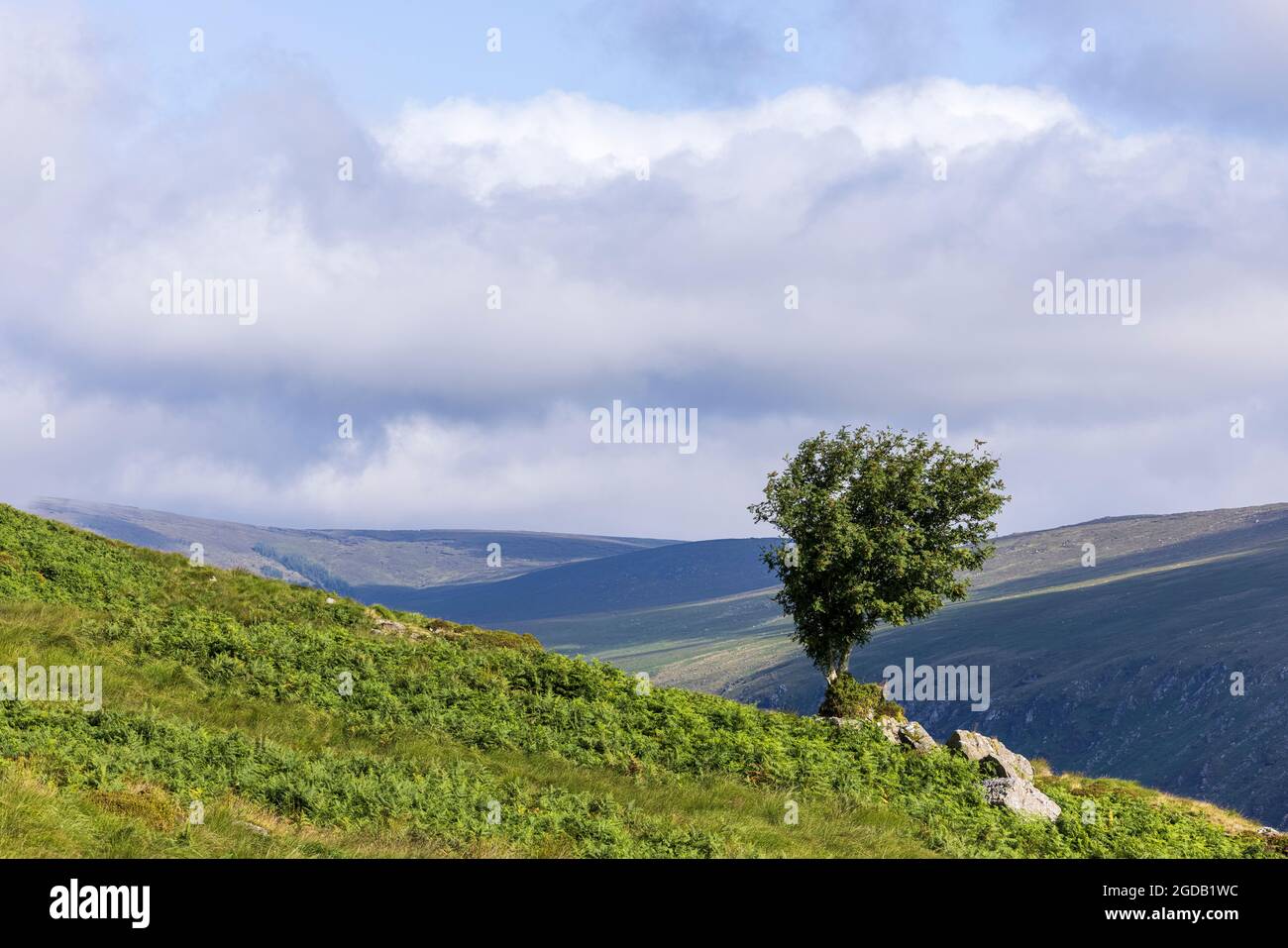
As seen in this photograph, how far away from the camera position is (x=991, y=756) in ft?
106

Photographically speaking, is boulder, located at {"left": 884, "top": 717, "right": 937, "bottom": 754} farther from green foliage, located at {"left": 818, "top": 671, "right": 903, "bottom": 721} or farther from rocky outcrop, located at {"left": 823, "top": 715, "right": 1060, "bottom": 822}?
green foliage, located at {"left": 818, "top": 671, "right": 903, "bottom": 721}

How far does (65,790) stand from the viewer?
16.2 meters

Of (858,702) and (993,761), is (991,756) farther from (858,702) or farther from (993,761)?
(858,702)

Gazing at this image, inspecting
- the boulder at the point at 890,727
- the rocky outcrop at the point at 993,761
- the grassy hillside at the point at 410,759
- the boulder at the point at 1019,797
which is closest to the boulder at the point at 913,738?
the rocky outcrop at the point at 993,761

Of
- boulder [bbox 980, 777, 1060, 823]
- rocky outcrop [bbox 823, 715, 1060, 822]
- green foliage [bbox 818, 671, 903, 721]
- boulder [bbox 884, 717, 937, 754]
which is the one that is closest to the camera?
boulder [bbox 980, 777, 1060, 823]

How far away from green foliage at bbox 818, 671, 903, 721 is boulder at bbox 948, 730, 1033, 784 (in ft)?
10.5

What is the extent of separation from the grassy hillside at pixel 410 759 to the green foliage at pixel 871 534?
861 cm

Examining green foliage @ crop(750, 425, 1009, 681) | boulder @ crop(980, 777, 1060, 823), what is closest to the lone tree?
green foliage @ crop(750, 425, 1009, 681)

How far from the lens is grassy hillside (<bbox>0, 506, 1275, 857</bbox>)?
17.2m

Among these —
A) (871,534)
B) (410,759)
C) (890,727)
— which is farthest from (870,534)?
(410,759)

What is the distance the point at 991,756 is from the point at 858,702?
6402 mm
